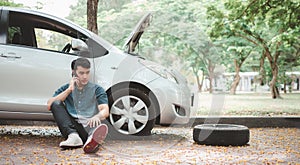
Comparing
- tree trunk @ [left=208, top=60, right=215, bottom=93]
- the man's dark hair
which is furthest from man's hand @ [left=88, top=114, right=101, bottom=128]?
tree trunk @ [left=208, top=60, right=215, bottom=93]

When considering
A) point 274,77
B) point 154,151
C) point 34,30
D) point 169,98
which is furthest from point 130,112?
point 274,77

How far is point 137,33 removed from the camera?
510cm

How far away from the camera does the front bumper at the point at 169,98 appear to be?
5441 millimetres

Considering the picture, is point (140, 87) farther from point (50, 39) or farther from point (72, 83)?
point (50, 39)

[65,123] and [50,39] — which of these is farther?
[50,39]

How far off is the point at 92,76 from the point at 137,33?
2.42ft

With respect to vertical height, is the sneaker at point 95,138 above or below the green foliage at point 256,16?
below

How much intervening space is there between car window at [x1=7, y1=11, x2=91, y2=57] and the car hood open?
0.50 m

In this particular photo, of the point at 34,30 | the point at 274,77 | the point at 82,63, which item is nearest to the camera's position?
the point at 82,63

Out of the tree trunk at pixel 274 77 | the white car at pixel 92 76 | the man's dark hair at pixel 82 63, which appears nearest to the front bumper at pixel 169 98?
the white car at pixel 92 76

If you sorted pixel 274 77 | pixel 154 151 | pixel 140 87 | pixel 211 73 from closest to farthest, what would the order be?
pixel 211 73
pixel 154 151
pixel 140 87
pixel 274 77

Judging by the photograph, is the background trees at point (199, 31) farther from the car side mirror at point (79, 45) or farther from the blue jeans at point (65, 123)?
the blue jeans at point (65, 123)

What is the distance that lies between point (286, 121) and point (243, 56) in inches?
657

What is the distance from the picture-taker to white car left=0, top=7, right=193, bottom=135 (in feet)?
16.8
